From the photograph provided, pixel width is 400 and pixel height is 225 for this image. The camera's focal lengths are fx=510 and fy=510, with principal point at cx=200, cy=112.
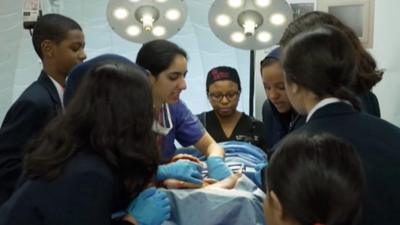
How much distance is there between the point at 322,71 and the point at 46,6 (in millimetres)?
2686

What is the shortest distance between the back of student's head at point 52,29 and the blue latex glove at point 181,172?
32.3 inches

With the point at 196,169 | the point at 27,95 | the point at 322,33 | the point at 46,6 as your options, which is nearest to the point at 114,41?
the point at 46,6

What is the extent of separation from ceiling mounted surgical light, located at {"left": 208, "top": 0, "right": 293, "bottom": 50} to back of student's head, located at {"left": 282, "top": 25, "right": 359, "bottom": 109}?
1416 millimetres

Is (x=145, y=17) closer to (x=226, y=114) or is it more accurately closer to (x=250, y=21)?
(x=250, y=21)

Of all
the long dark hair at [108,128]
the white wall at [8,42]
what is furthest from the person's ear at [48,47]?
the white wall at [8,42]

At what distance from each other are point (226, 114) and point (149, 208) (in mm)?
1795

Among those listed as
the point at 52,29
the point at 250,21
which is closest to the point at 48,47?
the point at 52,29

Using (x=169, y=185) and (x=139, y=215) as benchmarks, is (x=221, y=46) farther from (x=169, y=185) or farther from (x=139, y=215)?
(x=139, y=215)

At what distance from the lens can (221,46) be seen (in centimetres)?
394

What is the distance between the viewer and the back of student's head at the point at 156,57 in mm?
2219

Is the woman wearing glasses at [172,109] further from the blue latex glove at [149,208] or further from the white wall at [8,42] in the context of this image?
the white wall at [8,42]

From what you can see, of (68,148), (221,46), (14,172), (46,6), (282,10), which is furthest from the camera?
(221,46)

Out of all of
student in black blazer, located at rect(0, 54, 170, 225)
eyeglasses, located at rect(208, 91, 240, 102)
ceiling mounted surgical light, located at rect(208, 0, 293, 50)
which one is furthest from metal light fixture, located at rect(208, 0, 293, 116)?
student in black blazer, located at rect(0, 54, 170, 225)

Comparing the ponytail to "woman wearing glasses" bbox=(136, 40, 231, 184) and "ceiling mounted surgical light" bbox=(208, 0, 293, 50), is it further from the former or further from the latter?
"ceiling mounted surgical light" bbox=(208, 0, 293, 50)
